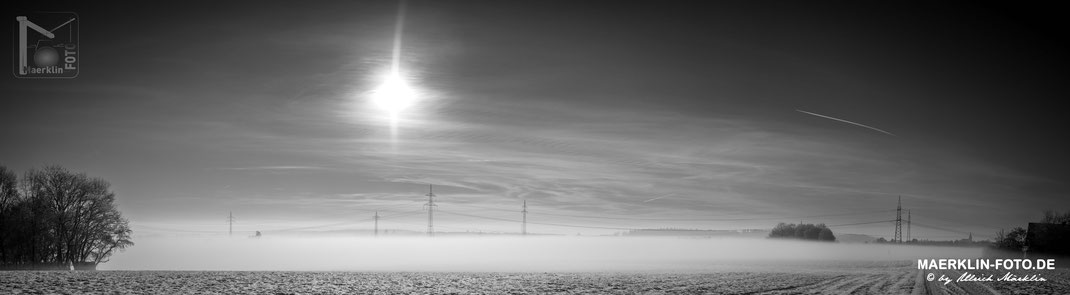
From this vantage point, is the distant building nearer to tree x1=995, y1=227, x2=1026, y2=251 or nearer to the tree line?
tree x1=995, y1=227, x2=1026, y2=251

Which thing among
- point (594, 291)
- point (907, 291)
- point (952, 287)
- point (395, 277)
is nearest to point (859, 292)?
point (907, 291)

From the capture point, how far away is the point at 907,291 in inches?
2010

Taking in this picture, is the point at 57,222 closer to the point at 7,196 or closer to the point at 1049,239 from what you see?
the point at 7,196

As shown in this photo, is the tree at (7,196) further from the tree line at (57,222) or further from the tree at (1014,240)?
the tree at (1014,240)

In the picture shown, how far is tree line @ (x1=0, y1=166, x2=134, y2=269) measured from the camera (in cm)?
8081

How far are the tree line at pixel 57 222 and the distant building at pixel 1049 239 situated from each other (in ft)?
439

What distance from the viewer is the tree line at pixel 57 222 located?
80.8m

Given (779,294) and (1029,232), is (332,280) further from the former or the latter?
(1029,232)

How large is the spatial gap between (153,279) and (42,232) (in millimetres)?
41246

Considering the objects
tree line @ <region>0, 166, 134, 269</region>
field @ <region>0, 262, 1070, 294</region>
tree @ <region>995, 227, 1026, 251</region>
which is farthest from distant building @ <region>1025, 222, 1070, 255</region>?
tree line @ <region>0, 166, 134, 269</region>

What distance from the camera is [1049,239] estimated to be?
4643 inches

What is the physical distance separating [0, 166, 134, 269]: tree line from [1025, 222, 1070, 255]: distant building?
134 m

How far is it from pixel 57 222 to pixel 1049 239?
461 feet

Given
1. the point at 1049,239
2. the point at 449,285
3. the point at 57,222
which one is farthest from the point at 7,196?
the point at 1049,239
